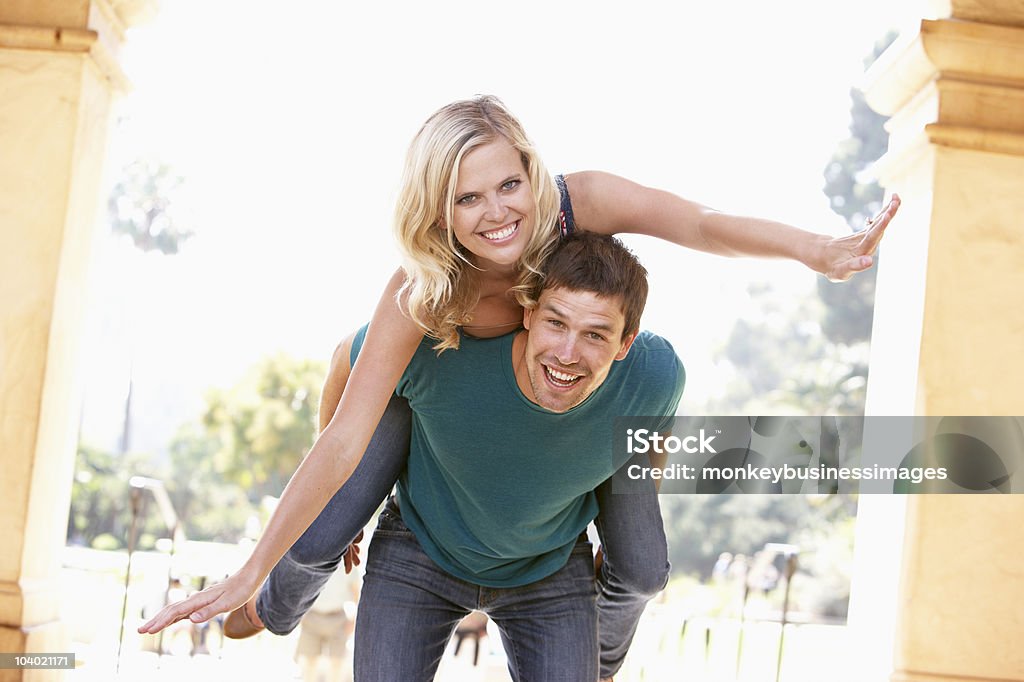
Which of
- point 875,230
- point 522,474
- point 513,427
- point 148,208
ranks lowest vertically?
point 522,474

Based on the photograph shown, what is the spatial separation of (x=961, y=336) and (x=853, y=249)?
2.32 m

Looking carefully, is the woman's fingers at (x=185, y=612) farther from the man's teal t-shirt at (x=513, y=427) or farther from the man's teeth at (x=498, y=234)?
the man's teeth at (x=498, y=234)

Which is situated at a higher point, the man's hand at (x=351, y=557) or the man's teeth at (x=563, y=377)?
the man's teeth at (x=563, y=377)

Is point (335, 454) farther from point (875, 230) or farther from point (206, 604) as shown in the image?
point (875, 230)

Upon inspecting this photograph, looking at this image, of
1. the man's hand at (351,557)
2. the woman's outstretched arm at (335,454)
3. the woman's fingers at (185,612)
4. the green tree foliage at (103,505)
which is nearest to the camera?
the woman's fingers at (185,612)

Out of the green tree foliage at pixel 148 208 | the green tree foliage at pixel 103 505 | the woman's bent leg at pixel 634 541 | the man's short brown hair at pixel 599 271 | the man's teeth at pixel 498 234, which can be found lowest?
the green tree foliage at pixel 103 505

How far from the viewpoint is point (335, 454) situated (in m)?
2.91

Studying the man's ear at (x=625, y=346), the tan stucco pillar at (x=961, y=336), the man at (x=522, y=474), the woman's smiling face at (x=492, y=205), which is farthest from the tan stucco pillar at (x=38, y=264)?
the tan stucco pillar at (x=961, y=336)

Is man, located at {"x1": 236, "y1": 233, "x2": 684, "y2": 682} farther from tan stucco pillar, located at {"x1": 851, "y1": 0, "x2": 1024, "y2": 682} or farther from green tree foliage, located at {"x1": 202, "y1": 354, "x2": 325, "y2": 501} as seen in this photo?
green tree foliage, located at {"x1": 202, "y1": 354, "x2": 325, "y2": 501}

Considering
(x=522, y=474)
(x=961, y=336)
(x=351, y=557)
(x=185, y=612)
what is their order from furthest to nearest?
1. (x=961, y=336)
2. (x=351, y=557)
3. (x=522, y=474)
4. (x=185, y=612)

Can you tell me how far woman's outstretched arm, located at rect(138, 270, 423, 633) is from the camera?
9.01 ft

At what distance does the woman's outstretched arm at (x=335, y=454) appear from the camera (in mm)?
2746

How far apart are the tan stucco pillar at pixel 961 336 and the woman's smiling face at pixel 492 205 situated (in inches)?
96.3

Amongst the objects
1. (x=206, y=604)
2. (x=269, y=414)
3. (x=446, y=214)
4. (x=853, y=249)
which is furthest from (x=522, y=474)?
(x=269, y=414)
